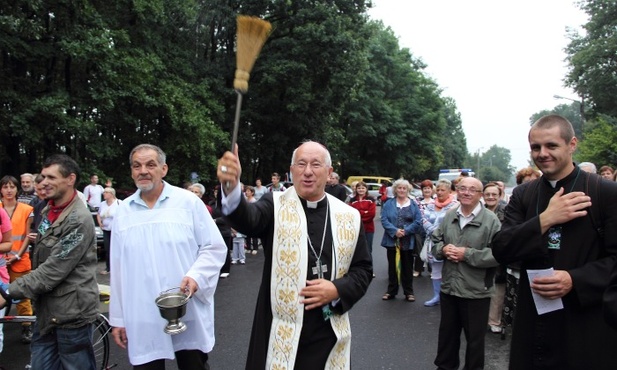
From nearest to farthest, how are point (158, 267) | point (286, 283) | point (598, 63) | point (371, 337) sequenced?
point (286, 283) < point (158, 267) < point (371, 337) < point (598, 63)

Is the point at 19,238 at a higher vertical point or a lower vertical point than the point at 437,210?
lower

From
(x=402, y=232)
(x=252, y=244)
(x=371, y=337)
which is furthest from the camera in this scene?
(x=252, y=244)

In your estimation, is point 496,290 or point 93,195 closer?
point 496,290

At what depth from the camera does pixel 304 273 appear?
8.76 feet

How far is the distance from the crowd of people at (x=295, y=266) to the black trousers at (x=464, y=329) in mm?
19

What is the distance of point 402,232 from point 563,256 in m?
5.25

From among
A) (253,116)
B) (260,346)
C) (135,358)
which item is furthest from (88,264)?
(253,116)

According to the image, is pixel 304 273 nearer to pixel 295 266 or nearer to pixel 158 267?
pixel 295 266

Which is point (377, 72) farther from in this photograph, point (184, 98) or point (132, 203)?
point (132, 203)

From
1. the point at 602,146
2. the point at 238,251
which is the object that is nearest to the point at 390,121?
the point at 602,146

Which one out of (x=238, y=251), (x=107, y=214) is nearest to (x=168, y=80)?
(x=238, y=251)

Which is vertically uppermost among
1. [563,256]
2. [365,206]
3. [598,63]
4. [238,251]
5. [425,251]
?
[598,63]

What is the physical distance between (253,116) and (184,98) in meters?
5.79

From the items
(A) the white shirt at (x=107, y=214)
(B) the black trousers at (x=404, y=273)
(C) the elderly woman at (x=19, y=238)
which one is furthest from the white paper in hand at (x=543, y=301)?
(A) the white shirt at (x=107, y=214)
